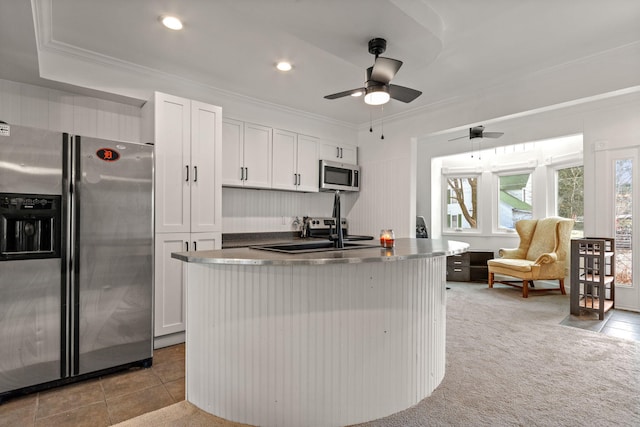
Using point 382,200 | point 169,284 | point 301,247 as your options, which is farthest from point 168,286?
point 382,200

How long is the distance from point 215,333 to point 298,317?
485 mm

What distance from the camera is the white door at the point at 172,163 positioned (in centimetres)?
295

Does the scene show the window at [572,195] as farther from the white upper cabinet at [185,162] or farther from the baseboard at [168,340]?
the baseboard at [168,340]

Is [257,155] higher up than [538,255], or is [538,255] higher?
[257,155]

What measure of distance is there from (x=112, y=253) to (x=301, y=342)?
1.63 m

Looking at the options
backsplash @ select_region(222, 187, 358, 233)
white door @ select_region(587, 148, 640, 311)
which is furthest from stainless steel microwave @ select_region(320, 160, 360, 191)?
white door @ select_region(587, 148, 640, 311)

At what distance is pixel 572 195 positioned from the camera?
5582 mm

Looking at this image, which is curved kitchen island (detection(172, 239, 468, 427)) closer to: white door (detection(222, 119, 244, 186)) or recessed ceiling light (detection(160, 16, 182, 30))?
recessed ceiling light (detection(160, 16, 182, 30))

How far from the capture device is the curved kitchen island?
5.77 ft

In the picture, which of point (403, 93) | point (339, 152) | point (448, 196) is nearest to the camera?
point (403, 93)

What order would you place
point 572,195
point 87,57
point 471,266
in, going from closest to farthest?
point 87,57 < point 572,195 < point 471,266

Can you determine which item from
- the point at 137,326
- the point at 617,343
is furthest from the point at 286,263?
the point at 617,343

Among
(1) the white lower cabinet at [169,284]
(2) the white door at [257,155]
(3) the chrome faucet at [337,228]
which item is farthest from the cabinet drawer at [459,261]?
(1) the white lower cabinet at [169,284]

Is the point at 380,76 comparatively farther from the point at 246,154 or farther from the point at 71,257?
the point at 71,257
